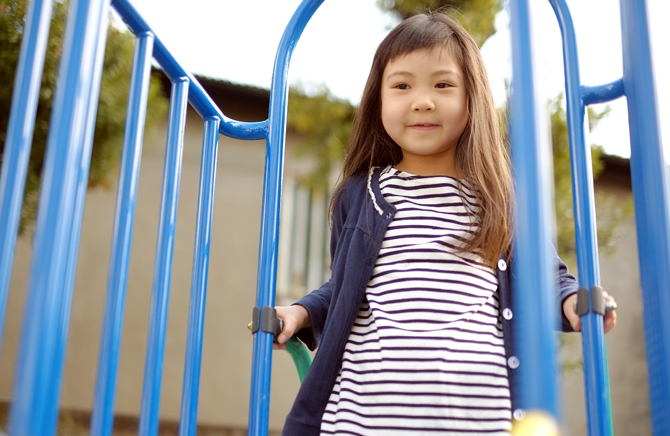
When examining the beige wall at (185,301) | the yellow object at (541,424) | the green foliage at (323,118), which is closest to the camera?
the yellow object at (541,424)

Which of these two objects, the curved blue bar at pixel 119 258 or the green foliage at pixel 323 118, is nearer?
the curved blue bar at pixel 119 258

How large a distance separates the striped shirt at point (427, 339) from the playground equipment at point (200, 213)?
10cm

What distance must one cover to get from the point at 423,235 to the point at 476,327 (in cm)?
20

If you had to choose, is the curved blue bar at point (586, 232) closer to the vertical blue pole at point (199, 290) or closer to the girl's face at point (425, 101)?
the girl's face at point (425, 101)

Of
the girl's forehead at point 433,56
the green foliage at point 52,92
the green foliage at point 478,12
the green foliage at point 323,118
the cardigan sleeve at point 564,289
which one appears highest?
the green foliage at point 478,12

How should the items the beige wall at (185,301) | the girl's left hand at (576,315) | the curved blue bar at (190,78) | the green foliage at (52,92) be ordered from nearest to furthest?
the curved blue bar at (190,78) → the girl's left hand at (576,315) → the green foliage at (52,92) → the beige wall at (185,301)

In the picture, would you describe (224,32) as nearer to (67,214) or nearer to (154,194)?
(154,194)

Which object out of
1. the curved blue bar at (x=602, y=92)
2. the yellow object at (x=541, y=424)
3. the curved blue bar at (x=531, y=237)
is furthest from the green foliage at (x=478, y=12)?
the yellow object at (x=541, y=424)

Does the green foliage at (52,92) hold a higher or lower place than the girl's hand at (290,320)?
higher

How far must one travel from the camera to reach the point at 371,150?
1467 mm

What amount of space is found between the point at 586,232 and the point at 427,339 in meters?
0.35

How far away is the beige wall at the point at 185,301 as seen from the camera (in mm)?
4711

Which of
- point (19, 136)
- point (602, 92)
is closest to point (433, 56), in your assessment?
point (602, 92)

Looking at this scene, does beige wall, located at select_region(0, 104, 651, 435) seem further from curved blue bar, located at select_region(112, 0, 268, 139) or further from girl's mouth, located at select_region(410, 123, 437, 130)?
girl's mouth, located at select_region(410, 123, 437, 130)
